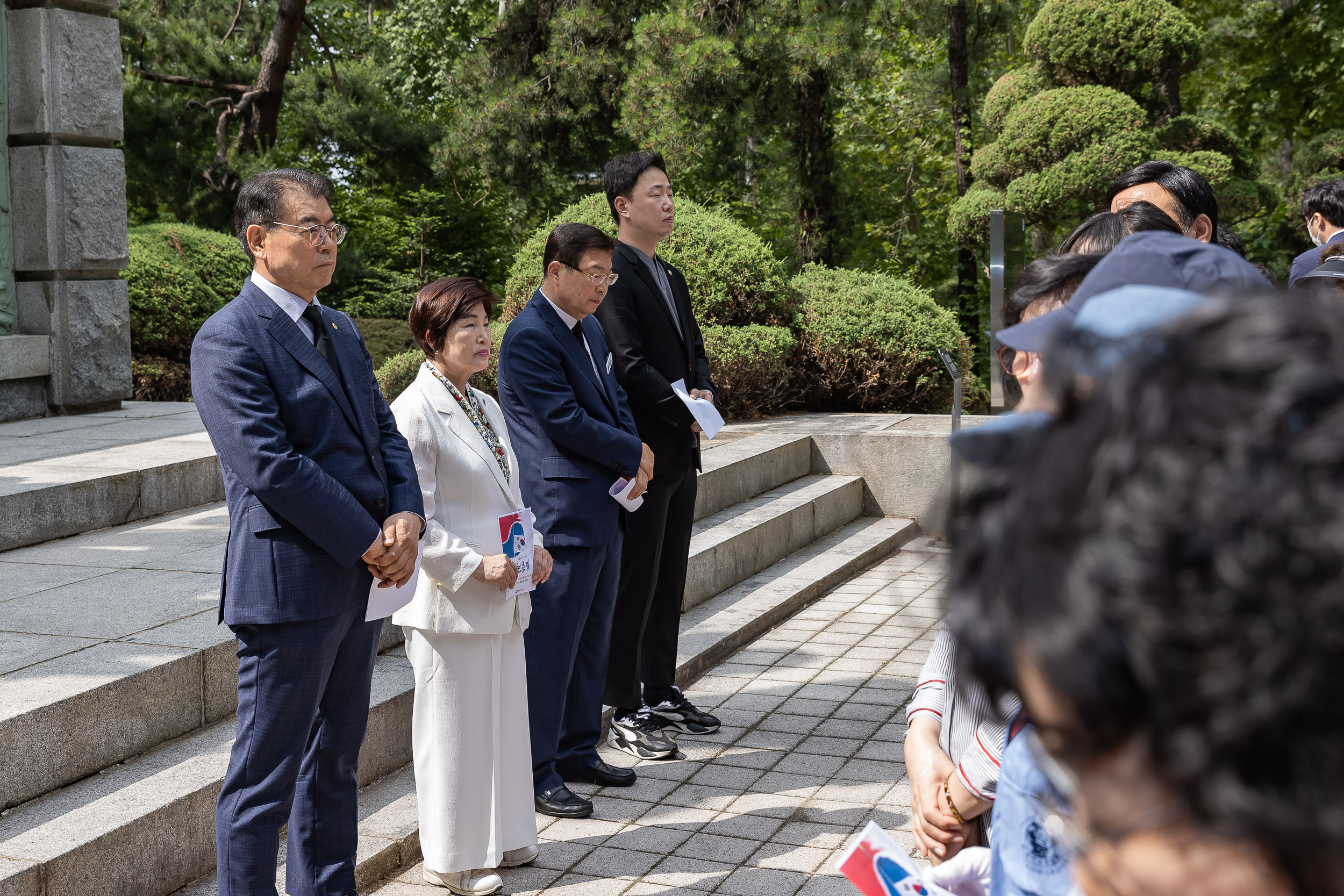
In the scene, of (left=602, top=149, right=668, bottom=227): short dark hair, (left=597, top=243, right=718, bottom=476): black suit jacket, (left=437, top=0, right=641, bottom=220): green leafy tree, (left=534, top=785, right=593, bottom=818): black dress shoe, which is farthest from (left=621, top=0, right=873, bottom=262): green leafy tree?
(left=534, top=785, right=593, bottom=818): black dress shoe

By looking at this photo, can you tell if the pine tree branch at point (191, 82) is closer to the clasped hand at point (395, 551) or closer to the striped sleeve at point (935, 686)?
the clasped hand at point (395, 551)

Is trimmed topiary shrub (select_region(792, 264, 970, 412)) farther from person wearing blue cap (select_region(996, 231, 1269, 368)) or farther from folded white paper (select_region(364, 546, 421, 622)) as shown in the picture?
person wearing blue cap (select_region(996, 231, 1269, 368))

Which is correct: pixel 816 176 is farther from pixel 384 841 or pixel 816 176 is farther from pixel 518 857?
pixel 384 841

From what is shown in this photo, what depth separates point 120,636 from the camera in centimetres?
417

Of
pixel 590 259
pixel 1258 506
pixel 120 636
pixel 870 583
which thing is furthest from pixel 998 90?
pixel 1258 506

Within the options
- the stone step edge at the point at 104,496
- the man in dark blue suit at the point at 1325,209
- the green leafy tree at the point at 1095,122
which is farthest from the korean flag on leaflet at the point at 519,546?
the green leafy tree at the point at 1095,122

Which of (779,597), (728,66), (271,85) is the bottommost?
(779,597)

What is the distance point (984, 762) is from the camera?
1958 millimetres

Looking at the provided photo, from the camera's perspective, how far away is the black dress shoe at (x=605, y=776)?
4.74 metres

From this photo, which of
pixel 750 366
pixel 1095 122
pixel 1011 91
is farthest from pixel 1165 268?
pixel 1011 91

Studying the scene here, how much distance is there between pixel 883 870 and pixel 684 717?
3790mm

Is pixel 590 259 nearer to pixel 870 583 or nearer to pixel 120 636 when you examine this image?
pixel 120 636

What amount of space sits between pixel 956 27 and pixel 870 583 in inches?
436

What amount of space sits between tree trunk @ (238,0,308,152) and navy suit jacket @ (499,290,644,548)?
40.9ft
